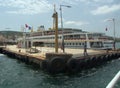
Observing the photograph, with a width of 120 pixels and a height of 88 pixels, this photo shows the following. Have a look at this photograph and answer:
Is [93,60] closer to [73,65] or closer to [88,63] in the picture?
[88,63]

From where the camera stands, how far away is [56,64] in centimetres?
2788

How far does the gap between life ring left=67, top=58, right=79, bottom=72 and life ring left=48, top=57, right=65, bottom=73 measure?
0.88m

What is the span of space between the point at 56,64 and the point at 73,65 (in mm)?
2769

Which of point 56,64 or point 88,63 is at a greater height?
point 56,64

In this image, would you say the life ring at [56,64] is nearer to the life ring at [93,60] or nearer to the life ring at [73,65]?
the life ring at [73,65]

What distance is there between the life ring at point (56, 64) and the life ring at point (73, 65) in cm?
88

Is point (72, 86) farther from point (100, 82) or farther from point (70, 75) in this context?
point (70, 75)

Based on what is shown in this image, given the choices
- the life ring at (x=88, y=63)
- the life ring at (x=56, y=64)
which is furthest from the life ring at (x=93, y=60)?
the life ring at (x=56, y=64)

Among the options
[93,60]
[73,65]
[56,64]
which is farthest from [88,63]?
[56,64]

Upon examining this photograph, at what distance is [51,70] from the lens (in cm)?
2770

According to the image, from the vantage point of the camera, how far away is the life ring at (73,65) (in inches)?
1135

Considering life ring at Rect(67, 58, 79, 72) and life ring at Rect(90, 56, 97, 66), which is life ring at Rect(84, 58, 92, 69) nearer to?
life ring at Rect(90, 56, 97, 66)

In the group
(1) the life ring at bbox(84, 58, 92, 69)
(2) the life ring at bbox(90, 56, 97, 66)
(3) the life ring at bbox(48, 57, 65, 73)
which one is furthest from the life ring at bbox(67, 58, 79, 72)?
(2) the life ring at bbox(90, 56, 97, 66)

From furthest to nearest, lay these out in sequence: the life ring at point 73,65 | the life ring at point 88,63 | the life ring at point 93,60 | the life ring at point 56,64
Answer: the life ring at point 93,60
the life ring at point 88,63
the life ring at point 73,65
the life ring at point 56,64
